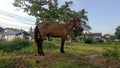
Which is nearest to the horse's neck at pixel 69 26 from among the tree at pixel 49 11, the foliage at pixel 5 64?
the foliage at pixel 5 64

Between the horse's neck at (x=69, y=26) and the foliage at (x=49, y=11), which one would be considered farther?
the foliage at (x=49, y=11)

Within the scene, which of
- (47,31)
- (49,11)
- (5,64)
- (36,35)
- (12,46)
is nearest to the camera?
(5,64)

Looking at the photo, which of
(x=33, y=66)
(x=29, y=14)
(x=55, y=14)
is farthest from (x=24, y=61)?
(x=29, y=14)

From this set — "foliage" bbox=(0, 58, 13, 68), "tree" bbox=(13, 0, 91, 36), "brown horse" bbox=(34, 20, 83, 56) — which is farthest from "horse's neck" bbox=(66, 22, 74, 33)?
"tree" bbox=(13, 0, 91, 36)

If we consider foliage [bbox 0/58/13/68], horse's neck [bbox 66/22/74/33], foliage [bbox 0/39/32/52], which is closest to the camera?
foliage [bbox 0/58/13/68]

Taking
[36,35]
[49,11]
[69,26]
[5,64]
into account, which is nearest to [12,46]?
[36,35]

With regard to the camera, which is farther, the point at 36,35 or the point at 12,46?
the point at 12,46

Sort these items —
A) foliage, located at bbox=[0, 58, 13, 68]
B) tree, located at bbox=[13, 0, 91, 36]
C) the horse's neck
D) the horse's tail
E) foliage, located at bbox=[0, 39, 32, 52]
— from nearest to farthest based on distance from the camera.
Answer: foliage, located at bbox=[0, 58, 13, 68]
the horse's tail
the horse's neck
foliage, located at bbox=[0, 39, 32, 52]
tree, located at bbox=[13, 0, 91, 36]

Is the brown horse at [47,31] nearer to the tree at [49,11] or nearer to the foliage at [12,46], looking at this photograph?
the foliage at [12,46]

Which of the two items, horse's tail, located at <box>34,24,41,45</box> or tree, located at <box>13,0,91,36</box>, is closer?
horse's tail, located at <box>34,24,41,45</box>

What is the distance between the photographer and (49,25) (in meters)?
9.26

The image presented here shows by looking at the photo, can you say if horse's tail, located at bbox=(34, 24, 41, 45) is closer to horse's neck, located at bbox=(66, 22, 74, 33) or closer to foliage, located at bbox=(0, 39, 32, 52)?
horse's neck, located at bbox=(66, 22, 74, 33)

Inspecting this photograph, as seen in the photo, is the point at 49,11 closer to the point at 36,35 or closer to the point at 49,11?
the point at 49,11

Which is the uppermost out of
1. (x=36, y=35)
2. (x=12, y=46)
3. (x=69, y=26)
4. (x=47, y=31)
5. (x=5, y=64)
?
(x=69, y=26)
